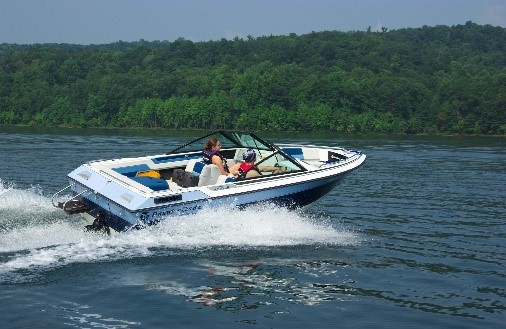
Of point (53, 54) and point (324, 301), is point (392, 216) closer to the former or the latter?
point (324, 301)

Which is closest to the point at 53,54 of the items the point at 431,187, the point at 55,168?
the point at 55,168

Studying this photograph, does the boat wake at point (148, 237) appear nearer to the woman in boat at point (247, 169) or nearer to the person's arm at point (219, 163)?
the woman in boat at point (247, 169)

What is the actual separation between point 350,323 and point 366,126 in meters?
77.0

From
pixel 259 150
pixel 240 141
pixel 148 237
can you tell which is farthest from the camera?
pixel 240 141

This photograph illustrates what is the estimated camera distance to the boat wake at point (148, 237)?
1202 centimetres

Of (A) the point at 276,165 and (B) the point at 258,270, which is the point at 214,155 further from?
(B) the point at 258,270

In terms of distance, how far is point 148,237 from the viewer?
43.6ft

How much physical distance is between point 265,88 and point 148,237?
89506mm

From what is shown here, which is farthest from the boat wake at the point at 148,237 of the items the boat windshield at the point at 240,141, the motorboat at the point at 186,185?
the boat windshield at the point at 240,141

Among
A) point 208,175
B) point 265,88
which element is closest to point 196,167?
point 208,175

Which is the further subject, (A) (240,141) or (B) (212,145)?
(A) (240,141)

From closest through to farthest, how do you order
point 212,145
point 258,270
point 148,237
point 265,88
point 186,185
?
point 258,270 → point 148,237 → point 186,185 → point 212,145 → point 265,88

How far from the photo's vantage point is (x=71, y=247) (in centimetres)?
1252

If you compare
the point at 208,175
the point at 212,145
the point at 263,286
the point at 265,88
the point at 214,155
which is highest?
the point at 265,88
